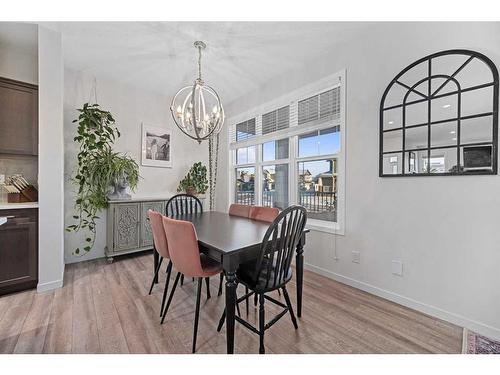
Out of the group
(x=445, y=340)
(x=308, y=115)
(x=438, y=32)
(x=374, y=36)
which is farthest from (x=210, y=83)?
(x=445, y=340)

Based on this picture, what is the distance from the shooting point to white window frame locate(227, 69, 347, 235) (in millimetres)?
2543

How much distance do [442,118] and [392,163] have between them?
50 centimetres

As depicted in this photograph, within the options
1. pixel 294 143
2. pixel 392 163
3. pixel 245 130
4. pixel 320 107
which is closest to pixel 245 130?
pixel 245 130

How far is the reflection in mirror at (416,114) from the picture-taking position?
6.46 feet

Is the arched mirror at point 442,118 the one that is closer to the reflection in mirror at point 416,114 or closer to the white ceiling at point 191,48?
the reflection in mirror at point 416,114

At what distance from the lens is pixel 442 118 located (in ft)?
6.12

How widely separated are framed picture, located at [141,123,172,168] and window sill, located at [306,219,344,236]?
268cm

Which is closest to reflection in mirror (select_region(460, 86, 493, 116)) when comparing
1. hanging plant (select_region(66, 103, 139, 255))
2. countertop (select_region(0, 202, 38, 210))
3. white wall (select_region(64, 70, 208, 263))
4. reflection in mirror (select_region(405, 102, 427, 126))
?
reflection in mirror (select_region(405, 102, 427, 126))

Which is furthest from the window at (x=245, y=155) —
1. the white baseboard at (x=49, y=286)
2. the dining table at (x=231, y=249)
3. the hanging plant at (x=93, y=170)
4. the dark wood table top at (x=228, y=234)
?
the white baseboard at (x=49, y=286)

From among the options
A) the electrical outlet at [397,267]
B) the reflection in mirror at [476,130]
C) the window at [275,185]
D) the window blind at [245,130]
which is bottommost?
the electrical outlet at [397,267]

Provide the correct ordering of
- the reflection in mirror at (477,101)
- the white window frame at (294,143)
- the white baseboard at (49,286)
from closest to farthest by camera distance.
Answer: the reflection in mirror at (477,101), the white baseboard at (49,286), the white window frame at (294,143)

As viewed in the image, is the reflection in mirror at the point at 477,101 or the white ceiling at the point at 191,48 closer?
the reflection in mirror at the point at 477,101

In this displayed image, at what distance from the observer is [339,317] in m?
1.88

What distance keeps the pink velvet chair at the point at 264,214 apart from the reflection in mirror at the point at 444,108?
160 centimetres
